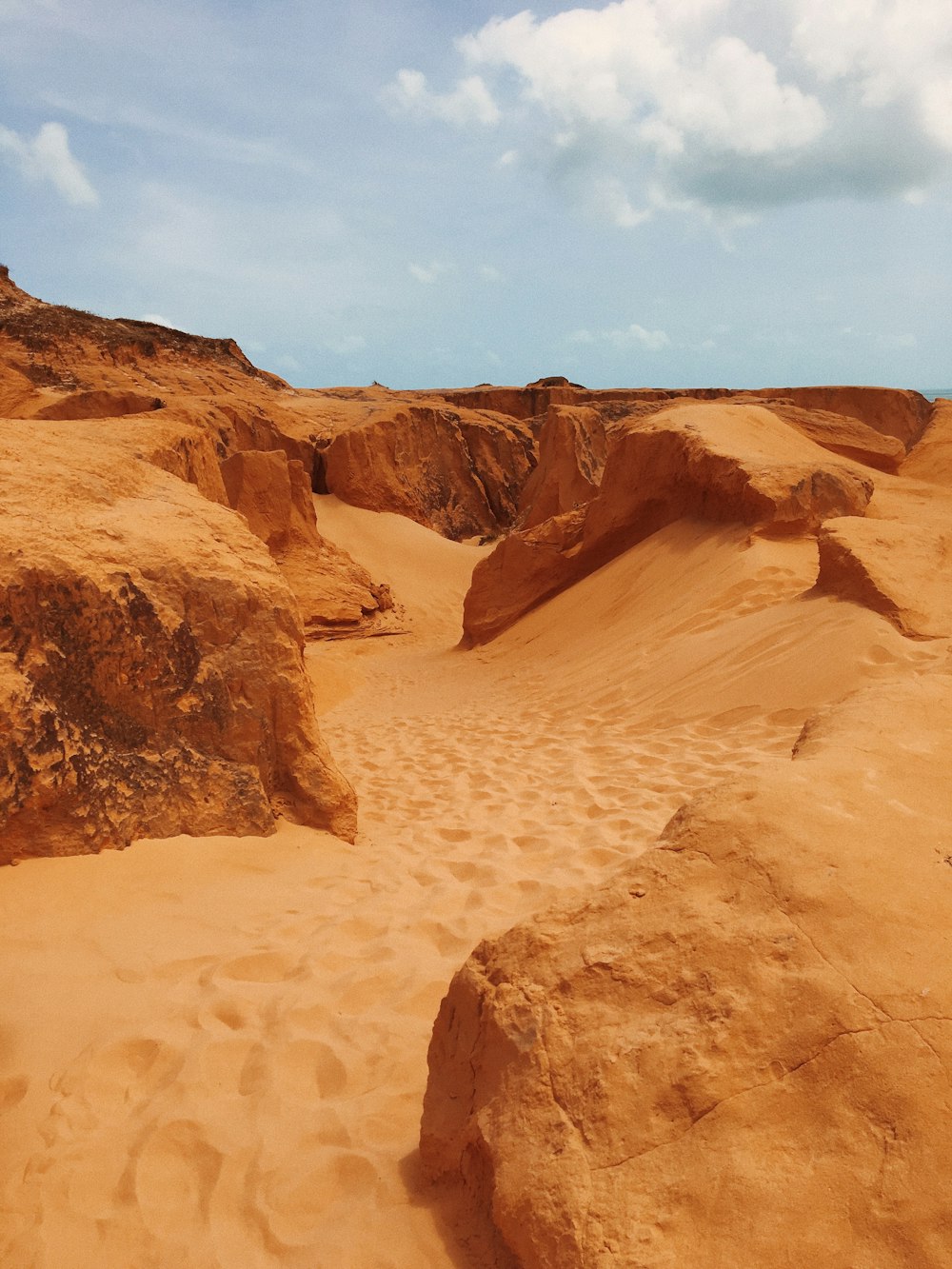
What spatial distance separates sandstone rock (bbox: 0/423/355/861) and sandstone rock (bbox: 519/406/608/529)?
968 centimetres

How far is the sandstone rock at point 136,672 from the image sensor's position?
271 cm

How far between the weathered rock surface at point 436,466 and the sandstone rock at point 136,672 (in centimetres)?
1224

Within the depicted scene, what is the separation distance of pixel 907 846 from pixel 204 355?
19.9m

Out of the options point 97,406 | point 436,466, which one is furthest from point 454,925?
point 436,466

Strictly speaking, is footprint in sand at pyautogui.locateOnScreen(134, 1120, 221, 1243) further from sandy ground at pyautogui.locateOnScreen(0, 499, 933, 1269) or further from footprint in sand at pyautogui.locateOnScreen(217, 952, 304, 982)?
footprint in sand at pyautogui.locateOnScreen(217, 952, 304, 982)

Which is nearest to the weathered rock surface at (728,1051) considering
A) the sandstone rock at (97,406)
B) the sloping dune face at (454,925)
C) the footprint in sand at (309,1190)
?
the sloping dune face at (454,925)

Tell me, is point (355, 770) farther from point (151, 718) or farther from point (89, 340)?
point (89, 340)

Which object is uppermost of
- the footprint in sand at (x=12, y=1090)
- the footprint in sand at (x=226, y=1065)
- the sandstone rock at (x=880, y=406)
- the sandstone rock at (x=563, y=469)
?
the sandstone rock at (x=880, y=406)

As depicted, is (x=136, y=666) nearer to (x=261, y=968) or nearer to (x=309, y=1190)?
(x=261, y=968)

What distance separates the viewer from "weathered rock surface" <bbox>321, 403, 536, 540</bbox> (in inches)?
629

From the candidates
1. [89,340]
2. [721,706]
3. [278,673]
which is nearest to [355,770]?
[278,673]

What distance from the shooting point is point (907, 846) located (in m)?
1.56

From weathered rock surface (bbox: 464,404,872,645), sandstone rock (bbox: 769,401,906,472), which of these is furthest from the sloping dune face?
sandstone rock (bbox: 769,401,906,472)

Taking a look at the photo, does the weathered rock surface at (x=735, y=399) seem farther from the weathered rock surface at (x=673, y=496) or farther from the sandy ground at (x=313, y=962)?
the sandy ground at (x=313, y=962)
